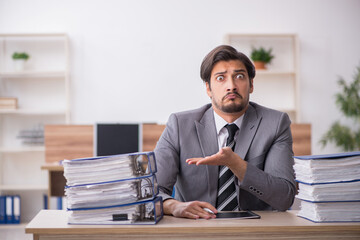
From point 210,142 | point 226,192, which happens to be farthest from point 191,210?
point 210,142

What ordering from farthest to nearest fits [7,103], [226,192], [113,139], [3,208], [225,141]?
Answer: 1. [7,103]
2. [3,208]
3. [113,139]
4. [225,141]
5. [226,192]

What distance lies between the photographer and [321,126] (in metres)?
5.79

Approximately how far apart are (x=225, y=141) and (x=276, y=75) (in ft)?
12.7

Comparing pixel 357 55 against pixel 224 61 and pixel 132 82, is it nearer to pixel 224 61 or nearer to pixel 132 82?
pixel 132 82

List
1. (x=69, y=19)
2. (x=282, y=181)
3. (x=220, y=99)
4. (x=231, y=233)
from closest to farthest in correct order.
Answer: (x=231, y=233), (x=282, y=181), (x=220, y=99), (x=69, y=19)

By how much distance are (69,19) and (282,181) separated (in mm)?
4547

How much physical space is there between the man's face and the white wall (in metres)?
3.68

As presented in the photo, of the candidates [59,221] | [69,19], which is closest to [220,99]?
[59,221]

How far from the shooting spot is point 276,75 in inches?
227

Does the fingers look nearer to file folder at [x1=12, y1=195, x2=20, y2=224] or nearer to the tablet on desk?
the tablet on desk

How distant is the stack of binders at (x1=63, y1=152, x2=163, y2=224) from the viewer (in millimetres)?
1402

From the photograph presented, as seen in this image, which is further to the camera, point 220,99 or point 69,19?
point 69,19

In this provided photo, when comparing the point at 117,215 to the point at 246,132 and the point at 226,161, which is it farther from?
the point at 246,132

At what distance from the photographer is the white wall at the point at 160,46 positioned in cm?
567
